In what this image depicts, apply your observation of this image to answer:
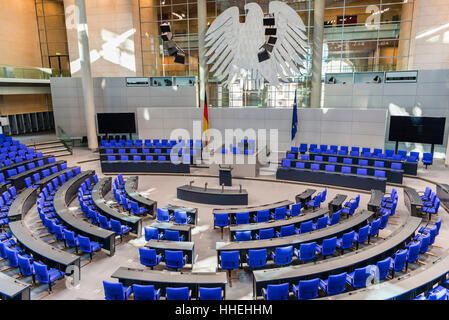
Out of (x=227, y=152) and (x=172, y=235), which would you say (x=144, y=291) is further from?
(x=227, y=152)

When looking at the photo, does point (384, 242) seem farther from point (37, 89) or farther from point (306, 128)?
point (37, 89)

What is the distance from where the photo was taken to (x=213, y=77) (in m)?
22.7

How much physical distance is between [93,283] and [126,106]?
17804 millimetres

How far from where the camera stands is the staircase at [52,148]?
20328mm

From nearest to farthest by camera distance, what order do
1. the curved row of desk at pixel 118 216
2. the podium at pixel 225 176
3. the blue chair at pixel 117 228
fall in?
1. the blue chair at pixel 117 228
2. the curved row of desk at pixel 118 216
3. the podium at pixel 225 176

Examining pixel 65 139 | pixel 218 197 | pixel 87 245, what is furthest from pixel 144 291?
pixel 65 139

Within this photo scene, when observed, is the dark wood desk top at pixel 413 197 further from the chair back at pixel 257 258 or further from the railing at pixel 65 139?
the railing at pixel 65 139

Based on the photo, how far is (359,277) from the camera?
20.3 feet

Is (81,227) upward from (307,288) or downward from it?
upward

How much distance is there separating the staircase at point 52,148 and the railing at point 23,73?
449cm

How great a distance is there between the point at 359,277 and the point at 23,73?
76.8 ft

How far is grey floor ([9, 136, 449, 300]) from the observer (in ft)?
22.7

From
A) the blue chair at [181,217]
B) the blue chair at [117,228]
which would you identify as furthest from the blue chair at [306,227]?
the blue chair at [117,228]

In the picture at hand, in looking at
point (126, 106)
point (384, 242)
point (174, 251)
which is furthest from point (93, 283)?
point (126, 106)
